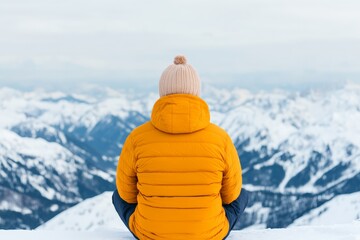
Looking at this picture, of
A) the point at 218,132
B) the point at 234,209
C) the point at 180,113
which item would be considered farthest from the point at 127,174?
the point at 234,209

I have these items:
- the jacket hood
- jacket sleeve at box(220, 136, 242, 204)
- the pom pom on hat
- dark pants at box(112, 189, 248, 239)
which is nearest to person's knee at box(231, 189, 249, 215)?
dark pants at box(112, 189, 248, 239)

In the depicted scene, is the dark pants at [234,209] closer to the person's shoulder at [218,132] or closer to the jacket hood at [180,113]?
the person's shoulder at [218,132]

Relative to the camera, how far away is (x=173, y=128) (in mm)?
8383

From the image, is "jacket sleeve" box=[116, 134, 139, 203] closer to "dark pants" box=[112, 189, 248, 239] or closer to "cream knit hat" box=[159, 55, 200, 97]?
"dark pants" box=[112, 189, 248, 239]

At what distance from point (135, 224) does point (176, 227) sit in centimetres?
121

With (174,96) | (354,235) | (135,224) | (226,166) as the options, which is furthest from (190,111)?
(354,235)

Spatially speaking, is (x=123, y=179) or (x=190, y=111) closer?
(x=190, y=111)

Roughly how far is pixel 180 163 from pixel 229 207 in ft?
6.16

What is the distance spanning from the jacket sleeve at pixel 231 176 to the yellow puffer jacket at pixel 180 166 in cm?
2

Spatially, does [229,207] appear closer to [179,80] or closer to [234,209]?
[234,209]

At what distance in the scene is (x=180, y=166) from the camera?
27.8 feet

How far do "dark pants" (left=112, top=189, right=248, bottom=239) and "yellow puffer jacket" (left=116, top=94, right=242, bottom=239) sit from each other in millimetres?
820

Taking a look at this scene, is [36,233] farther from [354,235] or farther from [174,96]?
[354,235]

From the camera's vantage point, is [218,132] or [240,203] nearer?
[218,132]
